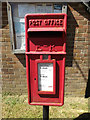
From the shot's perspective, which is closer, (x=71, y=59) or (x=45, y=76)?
(x=45, y=76)

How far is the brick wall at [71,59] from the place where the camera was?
267cm

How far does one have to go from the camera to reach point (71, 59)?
294 centimetres

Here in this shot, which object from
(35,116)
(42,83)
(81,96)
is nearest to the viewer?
(42,83)

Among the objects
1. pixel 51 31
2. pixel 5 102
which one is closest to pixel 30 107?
pixel 5 102

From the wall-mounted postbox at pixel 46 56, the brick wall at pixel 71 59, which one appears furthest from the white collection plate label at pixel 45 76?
the brick wall at pixel 71 59

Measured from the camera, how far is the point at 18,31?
8.90 ft

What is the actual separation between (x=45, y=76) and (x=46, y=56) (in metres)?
0.29

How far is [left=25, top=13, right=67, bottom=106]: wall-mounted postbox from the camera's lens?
4.72ft

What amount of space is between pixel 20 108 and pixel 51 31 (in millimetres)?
2198

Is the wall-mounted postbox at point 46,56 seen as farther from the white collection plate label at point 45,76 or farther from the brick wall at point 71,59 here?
the brick wall at point 71,59

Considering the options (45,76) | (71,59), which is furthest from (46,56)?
(71,59)

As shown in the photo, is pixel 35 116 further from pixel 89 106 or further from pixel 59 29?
pixel 59 29

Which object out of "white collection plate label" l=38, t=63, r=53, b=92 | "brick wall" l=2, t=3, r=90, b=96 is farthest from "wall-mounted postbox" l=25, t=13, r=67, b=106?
"brick wall" l=2, t=3, r=90, b=96

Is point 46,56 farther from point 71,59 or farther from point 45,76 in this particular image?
point 71,59
